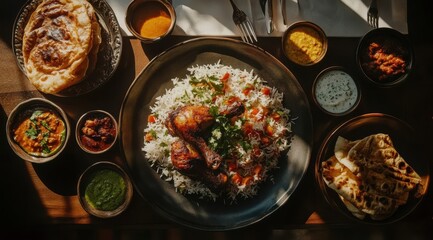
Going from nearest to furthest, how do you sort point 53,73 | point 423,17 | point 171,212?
point 53,73 → point 171,212 → point 423,17

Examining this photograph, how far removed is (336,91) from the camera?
12.9 ft

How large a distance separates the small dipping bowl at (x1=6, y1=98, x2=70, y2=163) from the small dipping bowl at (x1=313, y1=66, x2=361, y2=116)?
2.67 metres

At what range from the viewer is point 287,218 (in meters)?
4.02

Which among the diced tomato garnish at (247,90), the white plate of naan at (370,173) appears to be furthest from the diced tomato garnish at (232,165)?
the white plate of naan at (370,173)

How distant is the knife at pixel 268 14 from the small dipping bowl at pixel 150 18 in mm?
1003

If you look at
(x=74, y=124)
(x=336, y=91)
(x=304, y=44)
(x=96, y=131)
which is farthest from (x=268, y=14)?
(x=74, y=124)

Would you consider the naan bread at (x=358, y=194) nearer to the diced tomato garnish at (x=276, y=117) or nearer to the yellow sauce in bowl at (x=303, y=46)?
the diced tomato garnish at (x=276, y=117)

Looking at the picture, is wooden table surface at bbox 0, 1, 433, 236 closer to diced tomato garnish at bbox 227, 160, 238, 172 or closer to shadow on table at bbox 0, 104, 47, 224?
shadow on table at bbox 0, 104, 47, 224

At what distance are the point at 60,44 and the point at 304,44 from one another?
2518 millimetres

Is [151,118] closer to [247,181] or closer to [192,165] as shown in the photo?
[192,165]

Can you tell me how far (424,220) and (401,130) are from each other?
1.06 metres

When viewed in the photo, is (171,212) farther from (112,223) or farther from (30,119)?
(30,119)

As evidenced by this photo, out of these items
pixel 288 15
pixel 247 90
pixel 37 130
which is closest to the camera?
pixel 37 130

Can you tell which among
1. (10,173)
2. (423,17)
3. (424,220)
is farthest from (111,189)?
(423,17)
